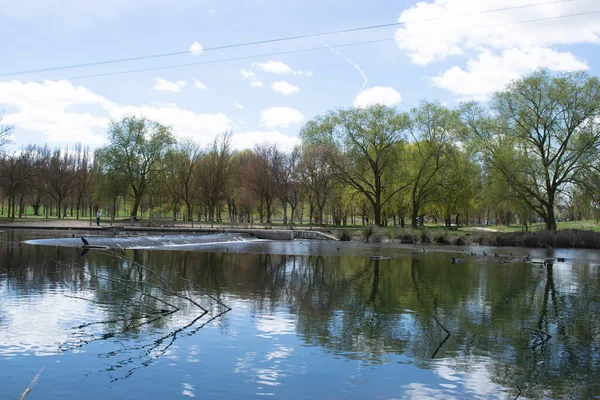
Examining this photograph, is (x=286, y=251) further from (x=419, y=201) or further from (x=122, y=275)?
(x=419, y=201)

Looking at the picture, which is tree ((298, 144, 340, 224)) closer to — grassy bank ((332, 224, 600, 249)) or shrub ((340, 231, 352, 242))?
shrub ((340, 231, 352, 242))

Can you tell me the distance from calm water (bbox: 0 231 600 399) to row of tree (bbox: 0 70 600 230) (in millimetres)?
29781

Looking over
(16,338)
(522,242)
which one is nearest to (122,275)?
(16,338)

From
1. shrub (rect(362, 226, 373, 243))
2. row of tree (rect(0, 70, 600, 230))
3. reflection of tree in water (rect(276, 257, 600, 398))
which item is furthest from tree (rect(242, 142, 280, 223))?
reflection of tree in water (rect(276, 257, 600, 398))

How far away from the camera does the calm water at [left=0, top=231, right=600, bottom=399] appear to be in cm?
860

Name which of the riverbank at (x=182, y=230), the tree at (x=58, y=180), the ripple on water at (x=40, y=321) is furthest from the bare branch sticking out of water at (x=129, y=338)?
the tree at (x=58, y=180)

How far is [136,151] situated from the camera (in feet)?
220

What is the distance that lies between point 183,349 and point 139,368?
4.26 ft

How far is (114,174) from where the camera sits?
214 ft

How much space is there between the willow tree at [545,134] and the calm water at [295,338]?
28.9 metres

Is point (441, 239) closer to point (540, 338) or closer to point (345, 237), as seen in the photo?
point (345, 237)

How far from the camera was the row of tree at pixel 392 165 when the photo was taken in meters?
47.7

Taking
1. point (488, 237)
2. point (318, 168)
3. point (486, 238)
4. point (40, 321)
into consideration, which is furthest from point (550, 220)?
point (40, 321)

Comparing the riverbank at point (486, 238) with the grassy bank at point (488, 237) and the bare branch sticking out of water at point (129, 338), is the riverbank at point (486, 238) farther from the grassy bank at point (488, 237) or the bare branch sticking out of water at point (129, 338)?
the bare branch sticking out of water at point (129, 338)
